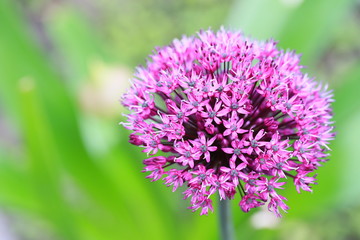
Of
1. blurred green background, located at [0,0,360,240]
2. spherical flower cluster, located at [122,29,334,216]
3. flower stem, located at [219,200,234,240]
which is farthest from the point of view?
blurred green background, located at [0,0,360,240]

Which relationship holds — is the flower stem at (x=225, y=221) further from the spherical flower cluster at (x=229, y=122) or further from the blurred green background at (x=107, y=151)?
the blurred green background at (x=107, y=151)

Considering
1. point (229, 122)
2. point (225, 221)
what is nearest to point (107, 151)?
point (225, 221)

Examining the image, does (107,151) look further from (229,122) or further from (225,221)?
(229,122)

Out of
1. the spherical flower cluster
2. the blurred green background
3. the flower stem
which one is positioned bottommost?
the flower stem

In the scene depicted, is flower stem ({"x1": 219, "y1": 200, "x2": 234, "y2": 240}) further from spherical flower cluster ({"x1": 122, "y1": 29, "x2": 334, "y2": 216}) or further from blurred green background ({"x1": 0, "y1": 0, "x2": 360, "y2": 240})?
blurred green background ({"x1": 0, "y1": 0, "x2": 360, "y2": 240})

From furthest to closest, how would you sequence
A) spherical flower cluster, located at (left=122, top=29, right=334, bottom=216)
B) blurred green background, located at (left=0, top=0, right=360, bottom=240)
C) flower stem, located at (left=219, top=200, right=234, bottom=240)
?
blurred green background, located at (left=0, top=0, right=360, bottom=240) → flower stem, located at (left=219, top=200, right=234, bottom=240) → spherical flower cluster, located at (left=122, top=29, right=334, bottom=216)

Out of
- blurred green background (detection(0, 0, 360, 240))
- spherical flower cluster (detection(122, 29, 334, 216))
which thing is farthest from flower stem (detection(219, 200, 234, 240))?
blurred green background (detection(0, 0, 360, 240))

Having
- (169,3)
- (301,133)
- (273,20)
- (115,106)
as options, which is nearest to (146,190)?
(115,106)
